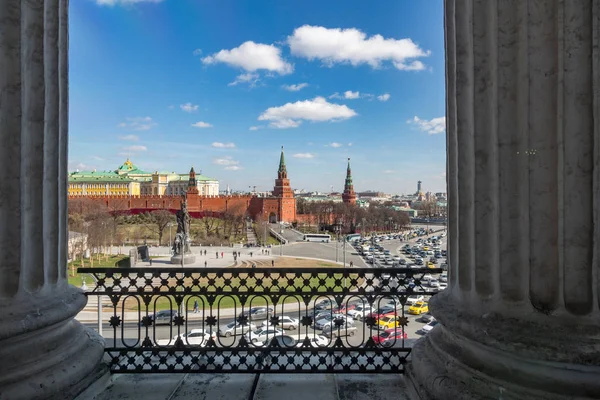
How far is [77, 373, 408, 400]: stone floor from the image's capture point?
2.65 m

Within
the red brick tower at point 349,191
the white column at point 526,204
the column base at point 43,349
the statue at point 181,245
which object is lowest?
the statue at point 181,245

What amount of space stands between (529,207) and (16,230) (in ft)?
9.71

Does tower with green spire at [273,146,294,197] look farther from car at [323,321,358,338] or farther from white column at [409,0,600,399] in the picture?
white column at [409,0,600,399]

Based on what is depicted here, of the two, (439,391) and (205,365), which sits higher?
(439,391)

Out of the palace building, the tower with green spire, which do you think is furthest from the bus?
the palace building

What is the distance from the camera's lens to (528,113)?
202 cm

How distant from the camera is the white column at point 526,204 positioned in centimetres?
191

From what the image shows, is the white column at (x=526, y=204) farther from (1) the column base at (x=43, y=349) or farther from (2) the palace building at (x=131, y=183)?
(2) the palace building at (x=131, y=183)

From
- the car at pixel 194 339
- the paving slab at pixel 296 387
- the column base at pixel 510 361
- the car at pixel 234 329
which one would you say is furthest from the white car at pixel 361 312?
the car at pixel 194 339

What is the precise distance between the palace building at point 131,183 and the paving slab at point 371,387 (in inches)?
3323

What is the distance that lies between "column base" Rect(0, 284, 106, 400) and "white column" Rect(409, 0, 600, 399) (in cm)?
224

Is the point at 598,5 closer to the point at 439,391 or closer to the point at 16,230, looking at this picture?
the point at 439,391

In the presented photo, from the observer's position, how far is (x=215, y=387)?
9.11ft

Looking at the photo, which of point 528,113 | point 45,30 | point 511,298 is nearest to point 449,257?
point 511,298
